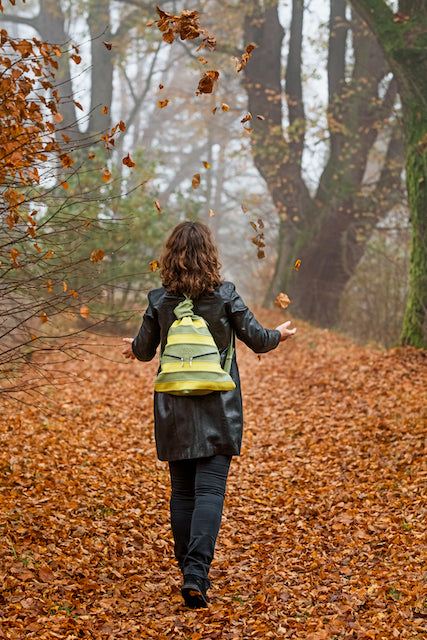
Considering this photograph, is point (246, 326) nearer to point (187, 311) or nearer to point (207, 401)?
point (187, 311)

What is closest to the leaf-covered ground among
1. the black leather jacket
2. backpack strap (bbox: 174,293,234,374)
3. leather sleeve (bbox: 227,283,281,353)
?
the black leather jacket

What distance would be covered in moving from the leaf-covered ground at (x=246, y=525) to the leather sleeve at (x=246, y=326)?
1.35m

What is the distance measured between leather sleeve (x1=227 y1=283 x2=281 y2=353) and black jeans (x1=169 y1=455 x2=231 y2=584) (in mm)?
633

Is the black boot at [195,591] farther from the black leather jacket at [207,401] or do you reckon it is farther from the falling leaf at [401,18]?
the falling leaf at [401,18]

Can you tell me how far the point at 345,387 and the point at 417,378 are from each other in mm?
999

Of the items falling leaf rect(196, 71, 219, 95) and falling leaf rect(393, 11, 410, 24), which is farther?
falling leaf rect(393, 11, 410, 24)

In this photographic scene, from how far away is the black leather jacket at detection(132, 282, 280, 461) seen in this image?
3.29m

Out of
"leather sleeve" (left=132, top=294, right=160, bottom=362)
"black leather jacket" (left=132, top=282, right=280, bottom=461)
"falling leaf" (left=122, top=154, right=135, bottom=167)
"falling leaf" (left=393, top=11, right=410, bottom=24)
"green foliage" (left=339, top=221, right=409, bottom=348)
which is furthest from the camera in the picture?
"green foliage" (left=339, top=221, right=409, bottom=348)

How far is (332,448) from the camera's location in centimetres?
627

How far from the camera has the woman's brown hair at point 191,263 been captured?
3.33 metres

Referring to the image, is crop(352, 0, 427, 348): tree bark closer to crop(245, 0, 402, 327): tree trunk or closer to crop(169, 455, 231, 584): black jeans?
crop(245, 0, 402, 327): tree trunk

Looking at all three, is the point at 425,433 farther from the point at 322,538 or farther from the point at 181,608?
the point at 181,608

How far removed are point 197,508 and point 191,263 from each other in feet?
4.10

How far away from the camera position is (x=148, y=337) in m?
3.56
